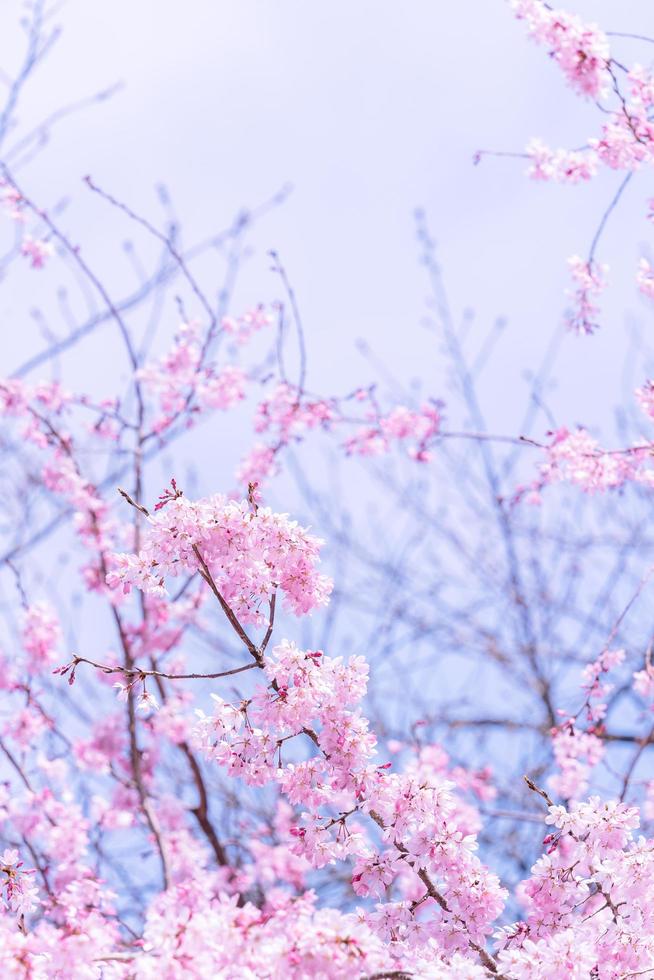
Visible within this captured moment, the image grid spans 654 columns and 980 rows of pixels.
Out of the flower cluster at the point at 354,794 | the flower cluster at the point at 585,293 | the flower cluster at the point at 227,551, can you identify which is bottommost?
the flower cluster at the point at 354,794

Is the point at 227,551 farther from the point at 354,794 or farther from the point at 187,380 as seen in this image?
the point at 187,380

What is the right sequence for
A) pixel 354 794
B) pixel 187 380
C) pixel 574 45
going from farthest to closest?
pixel 187 380, pixel 574 45, pixel 354 794

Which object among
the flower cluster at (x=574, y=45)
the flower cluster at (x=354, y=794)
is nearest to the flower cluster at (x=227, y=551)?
the flower cluster at (x=354, y=794)

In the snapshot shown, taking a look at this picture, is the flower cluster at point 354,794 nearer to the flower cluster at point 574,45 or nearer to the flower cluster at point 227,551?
the flower cluster at point 227,551

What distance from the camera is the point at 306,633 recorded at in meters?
8.45

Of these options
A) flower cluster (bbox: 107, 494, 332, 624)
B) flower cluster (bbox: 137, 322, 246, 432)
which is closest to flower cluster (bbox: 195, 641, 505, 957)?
flower cluster (bbox: 107, 494, 332, 624)

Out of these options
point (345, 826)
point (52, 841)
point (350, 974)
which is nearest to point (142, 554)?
point (345, 826)

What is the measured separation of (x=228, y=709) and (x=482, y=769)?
19.4 ft

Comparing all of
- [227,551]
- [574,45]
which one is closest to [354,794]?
[227,551]

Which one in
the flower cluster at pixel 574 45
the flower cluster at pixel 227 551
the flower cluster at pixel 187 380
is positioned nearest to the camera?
the flower cluster at pixel 227 551

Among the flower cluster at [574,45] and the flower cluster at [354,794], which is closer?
the flower cluster at [354,794]

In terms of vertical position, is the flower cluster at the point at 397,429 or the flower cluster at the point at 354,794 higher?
the flower cluster at the point at 397,429

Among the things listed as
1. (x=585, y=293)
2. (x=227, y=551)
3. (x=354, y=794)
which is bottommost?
(x=354, y=794)

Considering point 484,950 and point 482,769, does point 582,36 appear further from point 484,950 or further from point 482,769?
point 482,769
